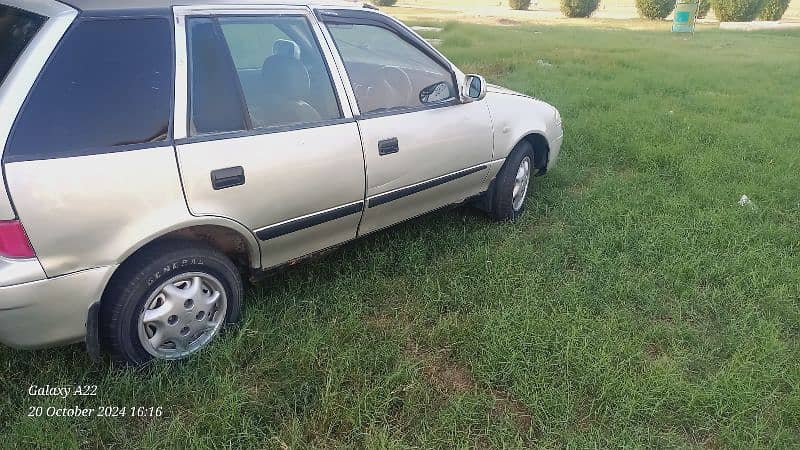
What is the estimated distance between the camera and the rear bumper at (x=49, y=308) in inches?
87.0

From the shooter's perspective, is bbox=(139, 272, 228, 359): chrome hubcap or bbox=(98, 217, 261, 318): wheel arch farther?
bbox=(139, 272, 228, 359): chrome hubcap

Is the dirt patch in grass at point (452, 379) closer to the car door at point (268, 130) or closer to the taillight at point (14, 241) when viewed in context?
the car door at point (268, 130)

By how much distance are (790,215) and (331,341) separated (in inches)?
144

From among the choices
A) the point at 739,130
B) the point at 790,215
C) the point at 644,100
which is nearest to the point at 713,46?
the point at 644,100

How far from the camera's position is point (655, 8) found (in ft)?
77.7

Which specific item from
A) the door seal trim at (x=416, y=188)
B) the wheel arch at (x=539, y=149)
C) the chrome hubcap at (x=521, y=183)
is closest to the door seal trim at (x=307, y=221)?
the door seal trim at (x=416, y=188)

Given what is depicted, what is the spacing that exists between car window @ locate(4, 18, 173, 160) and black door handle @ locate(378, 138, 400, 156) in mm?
1126

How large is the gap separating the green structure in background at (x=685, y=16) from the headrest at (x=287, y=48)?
1752 centimetres

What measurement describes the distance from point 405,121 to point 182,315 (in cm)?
157

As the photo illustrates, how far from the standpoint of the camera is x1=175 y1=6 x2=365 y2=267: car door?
2600 mm

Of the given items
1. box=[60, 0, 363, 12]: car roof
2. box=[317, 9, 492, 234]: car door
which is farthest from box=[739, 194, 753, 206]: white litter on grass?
box=[60, 0, 363, 12]: car roof

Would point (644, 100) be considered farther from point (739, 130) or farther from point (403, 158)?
point (403, 158)

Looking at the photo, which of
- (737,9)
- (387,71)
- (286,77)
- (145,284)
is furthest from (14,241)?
(737,9)

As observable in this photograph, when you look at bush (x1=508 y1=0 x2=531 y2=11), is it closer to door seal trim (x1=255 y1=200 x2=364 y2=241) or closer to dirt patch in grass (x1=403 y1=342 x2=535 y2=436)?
door seal trim (x1=255 y1=200 x2=364 y2=241)
